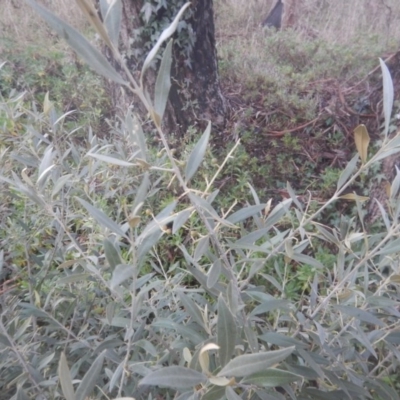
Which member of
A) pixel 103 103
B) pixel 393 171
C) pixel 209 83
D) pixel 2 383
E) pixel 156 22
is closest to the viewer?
pixel 2 383

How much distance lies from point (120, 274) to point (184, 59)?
8.31 ft

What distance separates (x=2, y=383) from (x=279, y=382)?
0.60 meters

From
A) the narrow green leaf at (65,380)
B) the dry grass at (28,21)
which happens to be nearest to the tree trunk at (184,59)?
the narrow green leaf at (65,380)

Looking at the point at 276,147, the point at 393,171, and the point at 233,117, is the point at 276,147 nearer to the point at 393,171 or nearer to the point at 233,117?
the point at 233,117

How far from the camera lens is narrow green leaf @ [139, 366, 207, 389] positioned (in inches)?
19.6


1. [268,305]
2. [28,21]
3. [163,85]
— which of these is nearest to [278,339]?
[268,305]

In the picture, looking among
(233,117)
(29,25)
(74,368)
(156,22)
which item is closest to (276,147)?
(233,117)

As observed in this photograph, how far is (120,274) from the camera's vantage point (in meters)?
0.57

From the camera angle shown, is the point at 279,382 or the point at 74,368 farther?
the point at 74,368

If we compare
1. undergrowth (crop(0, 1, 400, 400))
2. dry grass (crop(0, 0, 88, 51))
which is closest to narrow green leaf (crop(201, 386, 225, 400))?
undergrowth (crop(0, 1, 400, 400))

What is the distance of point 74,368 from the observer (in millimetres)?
875

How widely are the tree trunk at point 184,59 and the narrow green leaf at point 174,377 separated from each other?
2.39 m

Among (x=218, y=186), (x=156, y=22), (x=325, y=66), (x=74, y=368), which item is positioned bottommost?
(x=325, y=66)

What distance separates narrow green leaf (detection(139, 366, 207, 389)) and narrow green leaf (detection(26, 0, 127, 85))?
348 millimetres
